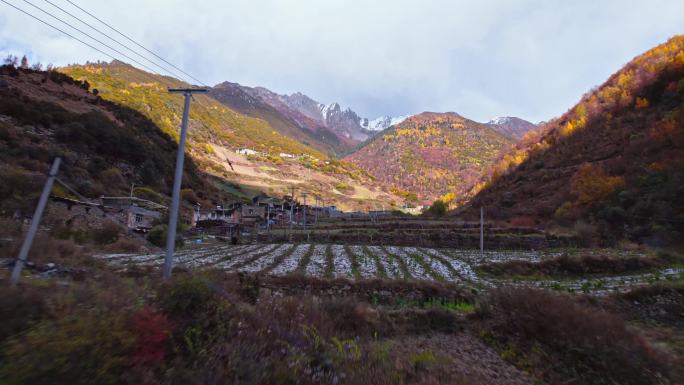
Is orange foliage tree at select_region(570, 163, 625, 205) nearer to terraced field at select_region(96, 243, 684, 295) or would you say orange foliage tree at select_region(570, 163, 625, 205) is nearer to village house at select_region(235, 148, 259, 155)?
terraced field at select_region(96, 243, 684, 295)

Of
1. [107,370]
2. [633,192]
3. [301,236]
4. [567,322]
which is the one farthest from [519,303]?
[633,192]

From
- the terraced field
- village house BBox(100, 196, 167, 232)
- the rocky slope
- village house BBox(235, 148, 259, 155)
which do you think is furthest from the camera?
village house BBox(235, 148, 259, 155)

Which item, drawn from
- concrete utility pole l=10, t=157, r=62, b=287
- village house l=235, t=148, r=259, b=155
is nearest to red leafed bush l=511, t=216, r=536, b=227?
concrete utility pole l=10, t=157, r=62, b=287

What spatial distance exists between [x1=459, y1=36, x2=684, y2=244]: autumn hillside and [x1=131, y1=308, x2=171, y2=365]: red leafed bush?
4302cm

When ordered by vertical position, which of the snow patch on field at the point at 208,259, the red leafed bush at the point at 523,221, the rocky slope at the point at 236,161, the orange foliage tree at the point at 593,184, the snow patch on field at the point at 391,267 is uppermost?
the rocky slope at the point at 236,161

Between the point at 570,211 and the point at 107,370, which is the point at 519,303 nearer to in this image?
the point at 107,370

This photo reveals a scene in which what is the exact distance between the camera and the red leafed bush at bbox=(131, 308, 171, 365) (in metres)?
3.86

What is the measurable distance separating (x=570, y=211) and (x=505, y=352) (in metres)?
50.9

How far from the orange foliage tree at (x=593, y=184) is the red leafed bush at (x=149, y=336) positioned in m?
57.5

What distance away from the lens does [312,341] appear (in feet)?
19.3

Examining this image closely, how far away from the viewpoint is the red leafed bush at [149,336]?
12.6 feet

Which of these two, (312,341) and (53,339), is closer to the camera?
(53,339)

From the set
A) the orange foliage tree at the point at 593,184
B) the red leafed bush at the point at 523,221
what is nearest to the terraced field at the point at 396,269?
the orange foliage tree at the point at 593,184

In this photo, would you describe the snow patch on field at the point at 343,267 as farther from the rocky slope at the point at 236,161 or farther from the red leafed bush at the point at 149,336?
the rocky slope at the point at 236,161
